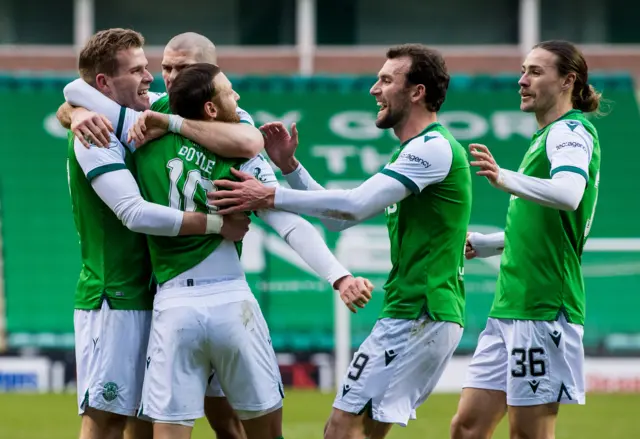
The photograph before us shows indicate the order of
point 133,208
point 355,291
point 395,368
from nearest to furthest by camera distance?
point 355,291, point 133,208, point 395,368

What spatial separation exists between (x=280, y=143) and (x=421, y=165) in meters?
0.88

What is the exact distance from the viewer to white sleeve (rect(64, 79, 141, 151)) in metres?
5.20

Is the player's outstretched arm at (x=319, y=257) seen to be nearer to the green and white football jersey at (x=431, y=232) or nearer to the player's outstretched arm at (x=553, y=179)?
the green and white football jersey at (x=431, y=232)

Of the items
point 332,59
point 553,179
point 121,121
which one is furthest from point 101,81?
point 332,59

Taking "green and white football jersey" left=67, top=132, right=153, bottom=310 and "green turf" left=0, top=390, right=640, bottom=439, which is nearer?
"green and white football jersey" left=67, top=132, right=153, bottom=310

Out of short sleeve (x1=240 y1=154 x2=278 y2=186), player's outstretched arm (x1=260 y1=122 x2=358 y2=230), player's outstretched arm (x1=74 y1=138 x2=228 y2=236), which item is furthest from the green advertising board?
player's outstretched arm (x1=74 y1=138 x2=228 y2=236)

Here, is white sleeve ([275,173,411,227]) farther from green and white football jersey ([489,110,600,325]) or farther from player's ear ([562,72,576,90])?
player's ear ([562,72,576,90])

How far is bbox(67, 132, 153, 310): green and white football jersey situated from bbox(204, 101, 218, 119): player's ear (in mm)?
621

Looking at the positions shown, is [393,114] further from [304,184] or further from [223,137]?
[223,137]

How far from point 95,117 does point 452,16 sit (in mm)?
25888

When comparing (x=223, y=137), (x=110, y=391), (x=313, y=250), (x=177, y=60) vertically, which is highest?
(x=177, y=60)

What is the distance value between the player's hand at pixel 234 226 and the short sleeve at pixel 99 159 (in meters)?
0.48

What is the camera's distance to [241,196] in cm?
498

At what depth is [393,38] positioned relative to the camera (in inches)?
1184
